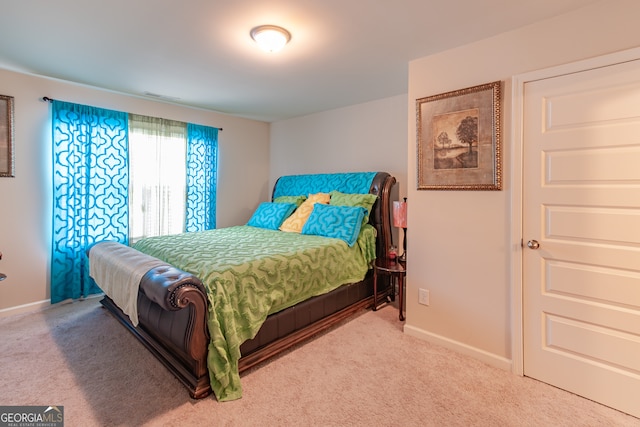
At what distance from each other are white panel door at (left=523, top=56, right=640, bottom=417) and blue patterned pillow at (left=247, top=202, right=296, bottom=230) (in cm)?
255

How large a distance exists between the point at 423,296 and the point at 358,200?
1.23 m

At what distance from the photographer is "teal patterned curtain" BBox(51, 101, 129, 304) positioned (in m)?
3.17

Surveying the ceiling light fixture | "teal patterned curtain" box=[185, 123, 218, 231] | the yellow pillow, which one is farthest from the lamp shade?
"teal patterned curtain" box=[185, 123, 218, 231]

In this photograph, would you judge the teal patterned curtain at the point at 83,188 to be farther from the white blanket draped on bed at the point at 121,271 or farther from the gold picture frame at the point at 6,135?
the white blanket draped on bed at the point at 121,271

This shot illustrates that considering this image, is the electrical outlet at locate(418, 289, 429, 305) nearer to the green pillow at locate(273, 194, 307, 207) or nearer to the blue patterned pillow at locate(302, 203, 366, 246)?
the blue patterned pillow at locate(302, 203, 366, 246)

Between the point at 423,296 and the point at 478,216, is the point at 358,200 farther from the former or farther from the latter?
the point at 478,216

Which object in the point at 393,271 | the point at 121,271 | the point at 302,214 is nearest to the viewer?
the point at 121,271

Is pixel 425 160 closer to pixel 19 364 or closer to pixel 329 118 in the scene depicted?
pixel 329 118

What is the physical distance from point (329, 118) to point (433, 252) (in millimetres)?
2608

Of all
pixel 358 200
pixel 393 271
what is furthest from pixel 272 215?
pixel 393 271

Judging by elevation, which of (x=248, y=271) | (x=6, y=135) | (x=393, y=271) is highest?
(x=6, y=135)

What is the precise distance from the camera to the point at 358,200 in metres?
3.31

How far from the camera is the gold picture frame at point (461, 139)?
212 cm

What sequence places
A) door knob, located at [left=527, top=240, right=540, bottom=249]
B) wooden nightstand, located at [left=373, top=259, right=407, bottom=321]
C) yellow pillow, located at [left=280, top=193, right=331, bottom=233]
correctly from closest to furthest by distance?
1. door knob, located at [left=527, top=240, right=540, bottom=249]
2. wooden nightstand, located at [left=373, top=259, right=407, bottom=321]
3. yellow pillow, located at [left=280, top=193, right=331, bottom=233]
